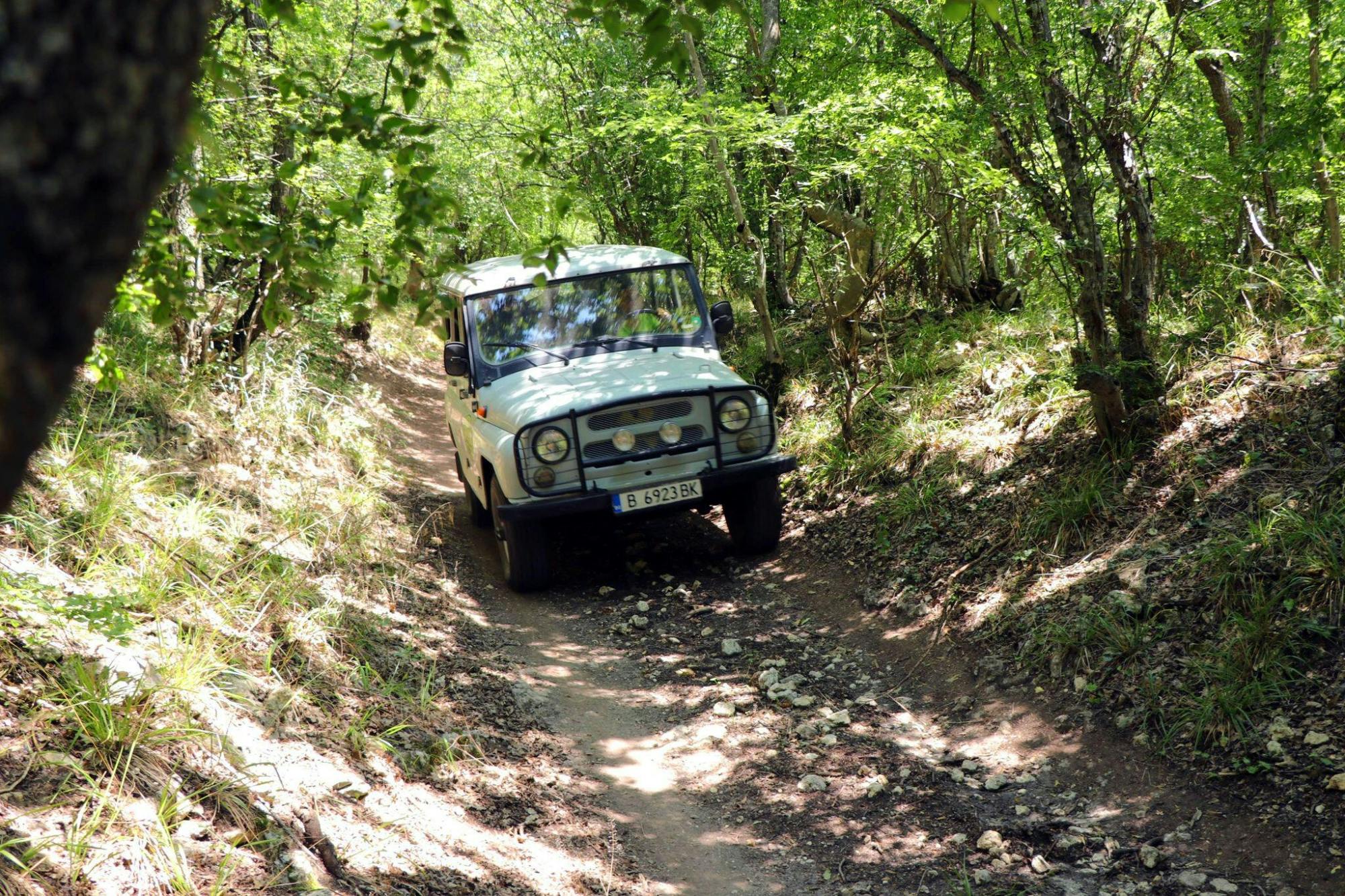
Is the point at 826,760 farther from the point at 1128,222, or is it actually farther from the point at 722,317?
the point at 1128,222

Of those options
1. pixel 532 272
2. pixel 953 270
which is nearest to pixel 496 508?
pixel 532 272

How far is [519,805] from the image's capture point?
376 centimetres

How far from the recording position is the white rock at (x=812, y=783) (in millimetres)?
3914

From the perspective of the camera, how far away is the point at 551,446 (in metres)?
5.89

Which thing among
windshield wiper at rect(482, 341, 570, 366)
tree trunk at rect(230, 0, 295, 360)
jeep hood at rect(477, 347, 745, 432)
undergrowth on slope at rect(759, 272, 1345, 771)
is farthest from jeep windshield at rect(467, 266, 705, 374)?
tree trunk at rect(230, 0, 295, 360)

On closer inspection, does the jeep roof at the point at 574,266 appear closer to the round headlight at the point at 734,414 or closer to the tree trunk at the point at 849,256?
the round headlight at the point at 734,414

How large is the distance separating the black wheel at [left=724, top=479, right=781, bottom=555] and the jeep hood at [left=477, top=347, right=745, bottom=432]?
30.7 inches

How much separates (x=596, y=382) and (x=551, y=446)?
61 centimetres

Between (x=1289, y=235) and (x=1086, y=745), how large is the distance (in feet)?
15.8

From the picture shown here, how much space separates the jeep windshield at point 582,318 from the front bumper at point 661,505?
1.25 m

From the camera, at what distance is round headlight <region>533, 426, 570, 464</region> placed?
5852 millimetres

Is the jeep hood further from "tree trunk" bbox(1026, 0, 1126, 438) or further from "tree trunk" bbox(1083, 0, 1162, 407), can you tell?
"tree trunk" bbox(1083, 0, 1162, 407)

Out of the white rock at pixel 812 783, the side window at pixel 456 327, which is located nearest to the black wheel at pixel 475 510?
the side window at pixel 456 327

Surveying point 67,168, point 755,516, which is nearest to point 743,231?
point 755,516
